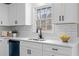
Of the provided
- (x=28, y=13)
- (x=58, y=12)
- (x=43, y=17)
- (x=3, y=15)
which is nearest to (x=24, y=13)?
(x=28, y=13)

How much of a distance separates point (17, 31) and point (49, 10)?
5.15ft

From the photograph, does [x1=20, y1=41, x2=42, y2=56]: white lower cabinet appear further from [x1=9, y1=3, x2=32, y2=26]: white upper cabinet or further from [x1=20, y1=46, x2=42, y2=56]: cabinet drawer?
[x1=9, y1=3, x2=32, y2=26]: white upper cabinet

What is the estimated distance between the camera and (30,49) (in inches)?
134

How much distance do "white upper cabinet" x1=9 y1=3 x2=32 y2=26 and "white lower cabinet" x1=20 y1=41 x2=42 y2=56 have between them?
0.73 m

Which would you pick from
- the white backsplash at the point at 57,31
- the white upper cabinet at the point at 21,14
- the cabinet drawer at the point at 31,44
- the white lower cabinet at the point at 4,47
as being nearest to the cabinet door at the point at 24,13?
the white upper cabinet at the point at 21,14

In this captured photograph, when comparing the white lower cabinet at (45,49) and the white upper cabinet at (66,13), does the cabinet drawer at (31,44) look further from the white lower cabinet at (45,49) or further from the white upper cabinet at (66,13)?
the white upper cabinet at (66,13)

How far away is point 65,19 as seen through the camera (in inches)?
111

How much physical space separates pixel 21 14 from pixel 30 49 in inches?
48.6

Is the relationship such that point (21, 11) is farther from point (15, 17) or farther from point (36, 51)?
point (36, 51)

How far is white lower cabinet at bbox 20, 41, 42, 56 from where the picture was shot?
10.2 ft

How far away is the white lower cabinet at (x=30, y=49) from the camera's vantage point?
312 centimetres

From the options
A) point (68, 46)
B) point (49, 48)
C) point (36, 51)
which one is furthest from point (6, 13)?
point (68, 46)

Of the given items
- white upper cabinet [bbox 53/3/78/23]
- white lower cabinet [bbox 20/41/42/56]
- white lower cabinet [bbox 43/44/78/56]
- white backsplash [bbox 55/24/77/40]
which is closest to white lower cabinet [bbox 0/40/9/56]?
white lower cabinet [bbox 20/41/42/56]

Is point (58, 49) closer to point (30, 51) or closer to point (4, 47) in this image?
point (30, 51)
